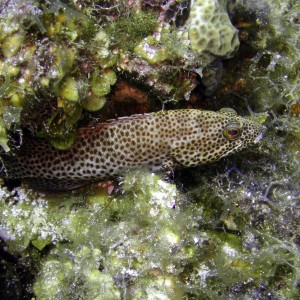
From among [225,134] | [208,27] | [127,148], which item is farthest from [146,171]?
[208,27]

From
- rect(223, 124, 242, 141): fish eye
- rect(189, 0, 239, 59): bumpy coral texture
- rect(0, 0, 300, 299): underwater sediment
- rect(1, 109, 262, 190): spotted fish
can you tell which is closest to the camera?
rect(0, 0, 300, 299): underwater sediment

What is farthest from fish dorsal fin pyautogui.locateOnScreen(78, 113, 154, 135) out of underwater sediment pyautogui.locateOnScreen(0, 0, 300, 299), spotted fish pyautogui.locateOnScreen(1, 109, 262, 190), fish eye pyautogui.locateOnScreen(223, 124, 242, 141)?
fish eye pyautogui.locateOnScreen(223, 124, 242, 141)

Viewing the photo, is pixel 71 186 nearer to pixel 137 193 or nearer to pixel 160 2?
pixel 137 193

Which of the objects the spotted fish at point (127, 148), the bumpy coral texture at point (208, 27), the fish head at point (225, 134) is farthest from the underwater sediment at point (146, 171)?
the fish head at point (225, 134)

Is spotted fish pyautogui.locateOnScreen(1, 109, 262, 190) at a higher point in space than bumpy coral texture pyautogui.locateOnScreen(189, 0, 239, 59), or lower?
lower

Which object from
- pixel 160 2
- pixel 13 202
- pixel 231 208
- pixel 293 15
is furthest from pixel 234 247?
pixel 293 15

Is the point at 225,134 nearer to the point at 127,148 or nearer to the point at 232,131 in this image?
the point at 232,131

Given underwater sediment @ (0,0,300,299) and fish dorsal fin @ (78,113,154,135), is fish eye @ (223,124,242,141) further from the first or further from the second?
fish dorsal fin @ (78,113,154,135)
